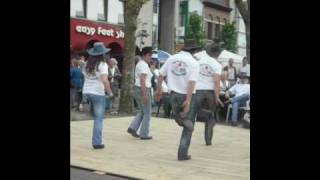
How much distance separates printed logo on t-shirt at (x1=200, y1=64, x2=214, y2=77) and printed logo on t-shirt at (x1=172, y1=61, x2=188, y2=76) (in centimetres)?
124

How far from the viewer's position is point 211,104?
31.4 feet

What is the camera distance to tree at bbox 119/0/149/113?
16562 mm

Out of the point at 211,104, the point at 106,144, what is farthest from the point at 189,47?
the point at 106,144

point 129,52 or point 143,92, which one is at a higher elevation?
point 129,52

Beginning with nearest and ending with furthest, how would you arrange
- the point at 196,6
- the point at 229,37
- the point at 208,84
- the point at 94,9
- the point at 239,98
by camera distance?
the point at 208,84 → the point at 239,98 → the point at 94,9 → the point at 196,6 → the point at 229,37

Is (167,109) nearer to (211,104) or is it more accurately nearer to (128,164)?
(211,104)

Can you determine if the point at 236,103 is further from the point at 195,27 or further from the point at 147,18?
the point at 195,27

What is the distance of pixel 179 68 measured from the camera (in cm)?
848

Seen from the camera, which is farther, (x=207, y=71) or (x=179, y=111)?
(x=207, y=71)

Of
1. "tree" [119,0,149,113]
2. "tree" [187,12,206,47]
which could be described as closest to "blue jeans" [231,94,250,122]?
"tree" [119,0,149,113]

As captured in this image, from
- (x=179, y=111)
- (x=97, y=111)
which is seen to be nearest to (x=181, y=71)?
(x=179, y=111)

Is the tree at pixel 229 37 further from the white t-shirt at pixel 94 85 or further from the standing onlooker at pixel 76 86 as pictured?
the white t-shirt at pixel 94 85

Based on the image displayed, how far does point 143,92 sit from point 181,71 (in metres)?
1.91
